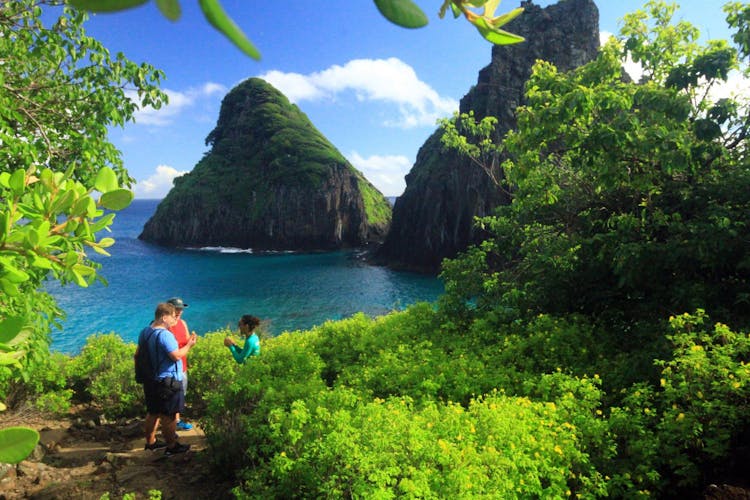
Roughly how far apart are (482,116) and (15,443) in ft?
172

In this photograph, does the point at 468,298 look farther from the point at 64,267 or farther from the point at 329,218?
the point at 329,218

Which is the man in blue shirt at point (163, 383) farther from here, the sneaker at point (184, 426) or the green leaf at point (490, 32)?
the green leaf at point (490, 32)

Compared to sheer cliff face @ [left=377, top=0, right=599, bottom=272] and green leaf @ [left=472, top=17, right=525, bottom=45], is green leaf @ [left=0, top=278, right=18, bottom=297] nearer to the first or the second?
green leaf @ [left=472, top=17, right=525, bottom=45]

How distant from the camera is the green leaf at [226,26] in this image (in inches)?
13.6

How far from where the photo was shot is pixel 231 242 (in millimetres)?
73688

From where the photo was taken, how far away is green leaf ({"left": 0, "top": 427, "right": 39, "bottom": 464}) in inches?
32.2

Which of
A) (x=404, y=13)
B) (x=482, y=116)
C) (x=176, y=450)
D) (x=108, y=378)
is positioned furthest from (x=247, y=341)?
(x=482, y=116)

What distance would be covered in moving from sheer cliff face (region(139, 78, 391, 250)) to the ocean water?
999 centimetres

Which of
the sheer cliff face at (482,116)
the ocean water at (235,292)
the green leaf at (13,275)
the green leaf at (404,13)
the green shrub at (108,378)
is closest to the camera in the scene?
the green leaf at (404,13)

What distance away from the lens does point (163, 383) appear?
17.5ft

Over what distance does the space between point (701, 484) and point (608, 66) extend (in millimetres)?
A: 5822

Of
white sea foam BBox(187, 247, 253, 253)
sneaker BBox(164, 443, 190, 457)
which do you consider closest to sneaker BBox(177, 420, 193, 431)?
sneaker BBox(164, 443, 190, 457)

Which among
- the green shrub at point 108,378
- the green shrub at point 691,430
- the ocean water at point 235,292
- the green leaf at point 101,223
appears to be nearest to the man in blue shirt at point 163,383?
the green shrub at point 108,378

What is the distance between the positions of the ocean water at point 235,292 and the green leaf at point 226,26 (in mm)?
23786
